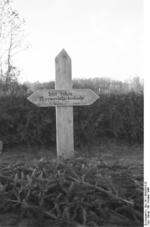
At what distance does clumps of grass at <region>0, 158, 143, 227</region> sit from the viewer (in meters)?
1.77

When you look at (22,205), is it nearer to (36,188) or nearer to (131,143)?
(36,188)

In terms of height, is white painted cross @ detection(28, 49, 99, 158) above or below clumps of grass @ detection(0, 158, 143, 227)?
above

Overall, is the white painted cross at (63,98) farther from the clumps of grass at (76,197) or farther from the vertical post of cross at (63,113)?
the clumps of grass at (76,197)

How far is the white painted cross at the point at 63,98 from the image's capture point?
346cm

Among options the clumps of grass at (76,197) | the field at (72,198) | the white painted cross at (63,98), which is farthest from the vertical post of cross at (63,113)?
the clumps of grass at (76,197)

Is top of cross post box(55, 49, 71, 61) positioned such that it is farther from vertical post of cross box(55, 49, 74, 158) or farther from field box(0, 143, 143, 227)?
field box(0, 143, 143, 227)

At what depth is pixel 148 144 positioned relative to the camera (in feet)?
5.31

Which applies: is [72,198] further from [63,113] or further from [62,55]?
[62,55]

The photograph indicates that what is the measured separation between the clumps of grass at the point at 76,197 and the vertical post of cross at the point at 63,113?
1168mm

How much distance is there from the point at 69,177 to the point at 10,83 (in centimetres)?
565

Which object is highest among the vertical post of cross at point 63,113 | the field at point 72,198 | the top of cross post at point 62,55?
the top of cross post at point 62,55

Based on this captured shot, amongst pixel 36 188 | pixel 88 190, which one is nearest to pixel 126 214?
pixel 88 190

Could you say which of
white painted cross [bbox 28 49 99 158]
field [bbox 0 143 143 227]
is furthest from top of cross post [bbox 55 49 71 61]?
field [bbox 0 143 143 227]

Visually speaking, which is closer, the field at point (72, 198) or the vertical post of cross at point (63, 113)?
the field at point (72, 198)
